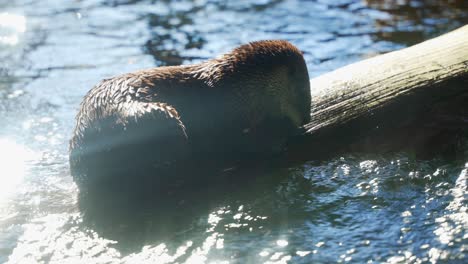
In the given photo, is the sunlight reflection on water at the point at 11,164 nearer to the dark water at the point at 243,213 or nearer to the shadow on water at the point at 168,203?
the dark water at the point at 243,213

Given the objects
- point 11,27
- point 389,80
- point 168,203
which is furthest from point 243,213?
point 11,27

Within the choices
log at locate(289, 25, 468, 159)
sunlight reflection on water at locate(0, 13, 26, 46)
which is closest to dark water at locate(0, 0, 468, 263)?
log at locate(289, 25, 468, 159)

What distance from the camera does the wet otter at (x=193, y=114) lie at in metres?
3.68

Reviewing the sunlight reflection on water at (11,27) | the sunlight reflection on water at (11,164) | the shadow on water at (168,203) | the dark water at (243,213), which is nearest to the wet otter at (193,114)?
the shadow on water at (168,203)

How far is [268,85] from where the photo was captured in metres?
4.70

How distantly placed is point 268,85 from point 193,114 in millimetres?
682

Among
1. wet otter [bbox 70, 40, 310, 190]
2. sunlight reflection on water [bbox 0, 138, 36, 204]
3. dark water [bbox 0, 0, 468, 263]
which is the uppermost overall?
wet otter [bbox 70, 40, 310, 190]

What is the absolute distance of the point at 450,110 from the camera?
4367 mm

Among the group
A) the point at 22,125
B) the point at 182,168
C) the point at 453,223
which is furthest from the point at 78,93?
the point at 453,223

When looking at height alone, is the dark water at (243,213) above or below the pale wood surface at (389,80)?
below

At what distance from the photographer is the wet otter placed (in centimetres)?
368

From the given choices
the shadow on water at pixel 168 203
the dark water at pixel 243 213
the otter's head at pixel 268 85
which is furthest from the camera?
the otter's head at pixel 268 85

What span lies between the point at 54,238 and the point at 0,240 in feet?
1.01

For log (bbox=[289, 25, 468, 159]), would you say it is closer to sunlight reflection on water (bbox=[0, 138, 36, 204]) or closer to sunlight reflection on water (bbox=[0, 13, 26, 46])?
sunlight reflection on water (bbox=[0, 138, 36, 204])
